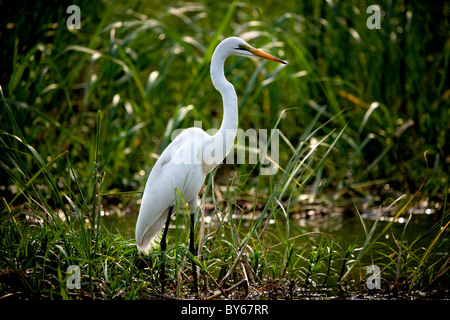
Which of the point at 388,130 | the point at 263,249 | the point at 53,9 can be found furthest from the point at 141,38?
the point at 263,249

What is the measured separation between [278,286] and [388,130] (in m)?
3.01

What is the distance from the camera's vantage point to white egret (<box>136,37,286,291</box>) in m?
3.50

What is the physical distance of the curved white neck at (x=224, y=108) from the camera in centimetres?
346

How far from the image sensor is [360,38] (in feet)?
19.4

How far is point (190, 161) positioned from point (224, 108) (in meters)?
0.42

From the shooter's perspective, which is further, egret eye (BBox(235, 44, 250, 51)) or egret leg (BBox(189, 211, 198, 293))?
egret eye (BBox(235, 44, 250, 51))

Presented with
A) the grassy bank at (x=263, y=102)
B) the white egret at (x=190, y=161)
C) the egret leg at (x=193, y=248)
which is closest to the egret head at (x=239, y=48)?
the white egret at (x=190, y=161)

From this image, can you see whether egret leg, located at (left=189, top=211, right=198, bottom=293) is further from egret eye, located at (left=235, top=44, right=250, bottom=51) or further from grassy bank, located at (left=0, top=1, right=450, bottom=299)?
egret eye, located at (left=235, top=44, right=250, bottom=51)

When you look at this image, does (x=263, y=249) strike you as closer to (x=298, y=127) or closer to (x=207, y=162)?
(x=207, y=162)

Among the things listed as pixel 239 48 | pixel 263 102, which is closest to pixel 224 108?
pixel 239 48

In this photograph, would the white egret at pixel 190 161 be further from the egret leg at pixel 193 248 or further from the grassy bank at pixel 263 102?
the grassy bank at pixel 263 102

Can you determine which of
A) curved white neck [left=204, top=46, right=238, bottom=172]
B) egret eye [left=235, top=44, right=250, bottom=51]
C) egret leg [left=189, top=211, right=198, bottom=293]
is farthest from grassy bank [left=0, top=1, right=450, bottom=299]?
egret eye [left=235, top=44, right=250, bottom=51]

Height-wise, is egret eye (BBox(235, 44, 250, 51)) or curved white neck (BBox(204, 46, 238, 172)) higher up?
egret eye (BBox(235, 44, 250, 51))

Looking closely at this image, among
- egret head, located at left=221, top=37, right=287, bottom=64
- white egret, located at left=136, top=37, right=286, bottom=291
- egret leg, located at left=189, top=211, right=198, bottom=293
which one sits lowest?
egret leg, located at left=189, top=211, right=198, bottom=293
